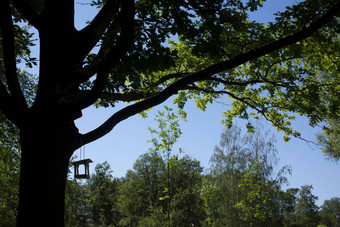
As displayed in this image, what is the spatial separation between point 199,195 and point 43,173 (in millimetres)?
11873

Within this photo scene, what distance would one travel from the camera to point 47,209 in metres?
3.63

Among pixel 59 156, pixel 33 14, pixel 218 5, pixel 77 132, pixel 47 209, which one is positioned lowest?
pixel 47 209

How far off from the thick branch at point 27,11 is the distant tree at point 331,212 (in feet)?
232

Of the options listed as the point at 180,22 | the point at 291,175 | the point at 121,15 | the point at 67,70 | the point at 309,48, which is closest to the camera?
the point at 121,15

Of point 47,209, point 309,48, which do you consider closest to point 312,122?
point 309,48

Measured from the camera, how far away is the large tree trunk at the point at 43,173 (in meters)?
3.61

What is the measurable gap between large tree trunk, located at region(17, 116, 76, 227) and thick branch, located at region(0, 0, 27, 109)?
17.3 inches

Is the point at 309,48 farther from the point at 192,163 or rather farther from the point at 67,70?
the point at 192,163

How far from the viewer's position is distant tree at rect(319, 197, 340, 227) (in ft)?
214

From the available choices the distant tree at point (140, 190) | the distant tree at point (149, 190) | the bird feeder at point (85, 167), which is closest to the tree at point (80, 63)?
the bird feeder at point (85, 167)

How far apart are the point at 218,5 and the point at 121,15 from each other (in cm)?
238

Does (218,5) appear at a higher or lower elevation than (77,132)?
higher

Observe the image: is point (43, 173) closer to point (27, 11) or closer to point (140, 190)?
point (27, 11)

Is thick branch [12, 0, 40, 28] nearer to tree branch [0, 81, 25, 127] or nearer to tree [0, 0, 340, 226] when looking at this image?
tree [0, 0, 340, 226]
